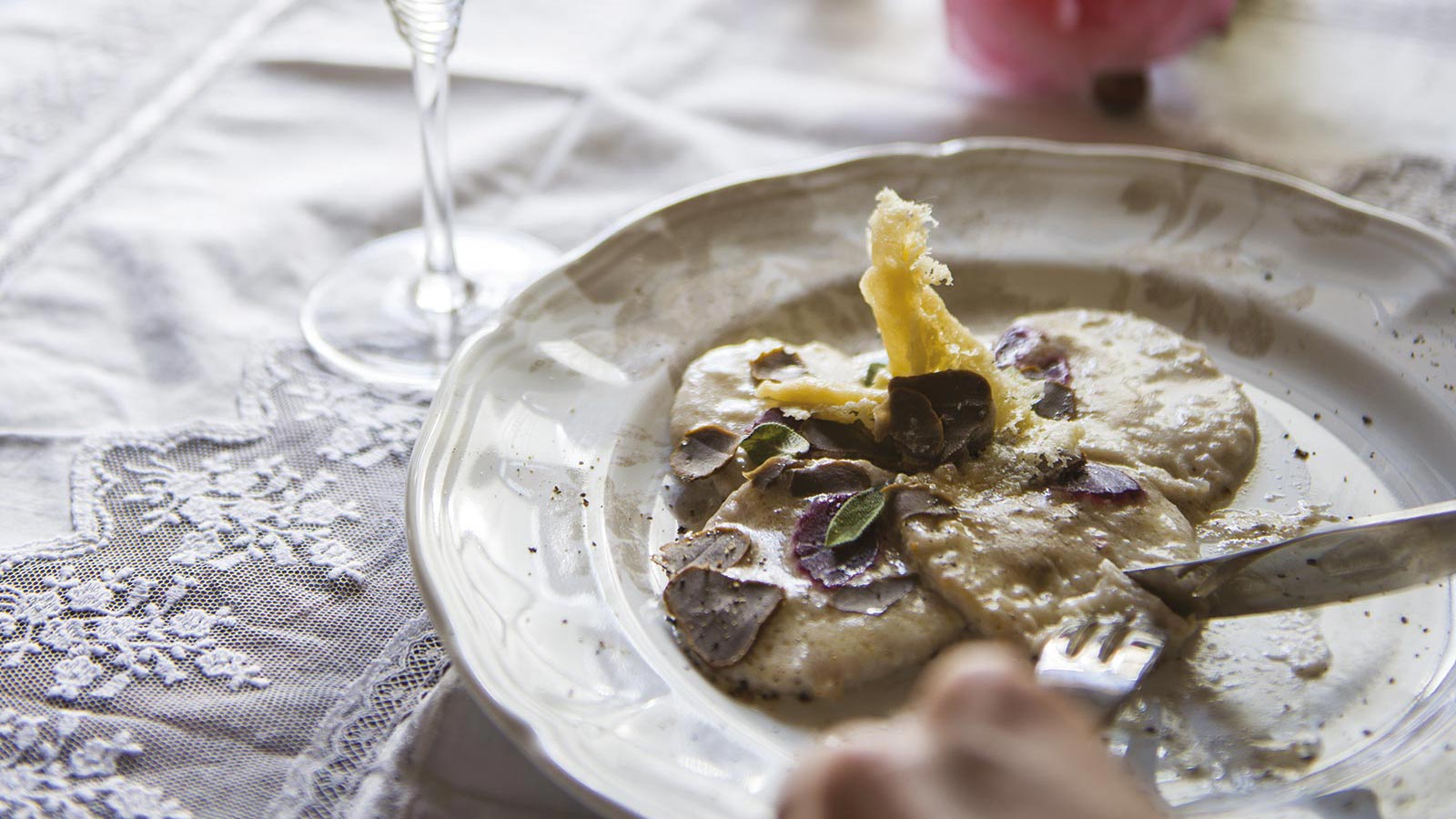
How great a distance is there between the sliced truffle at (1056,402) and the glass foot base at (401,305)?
2.52 feet

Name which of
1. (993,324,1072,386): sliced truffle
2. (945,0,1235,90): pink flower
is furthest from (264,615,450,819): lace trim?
(945,0,1235,90): pink flower

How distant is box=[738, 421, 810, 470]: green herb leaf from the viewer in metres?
1.52

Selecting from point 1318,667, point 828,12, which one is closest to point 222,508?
point 1318,667

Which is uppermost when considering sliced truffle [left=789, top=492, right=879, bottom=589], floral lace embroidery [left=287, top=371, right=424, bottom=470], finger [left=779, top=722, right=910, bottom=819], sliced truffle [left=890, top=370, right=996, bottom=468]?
sliced truffle [left=890, top=370, right=996, bottom=468]

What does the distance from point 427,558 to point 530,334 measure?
18.7 inches

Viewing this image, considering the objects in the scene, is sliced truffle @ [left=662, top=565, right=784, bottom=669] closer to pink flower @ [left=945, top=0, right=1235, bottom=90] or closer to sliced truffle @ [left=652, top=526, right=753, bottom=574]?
sliced truffle @ [left=652, top=526, right=753, bottom=574]

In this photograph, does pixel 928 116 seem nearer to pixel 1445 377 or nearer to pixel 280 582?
pixel 1445 377

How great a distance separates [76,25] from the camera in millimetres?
2701

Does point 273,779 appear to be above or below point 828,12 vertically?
below

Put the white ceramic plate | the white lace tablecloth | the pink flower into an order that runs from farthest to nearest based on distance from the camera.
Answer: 1. the pink flower
2. the white lace tablecloth
3. the white ceramic plate

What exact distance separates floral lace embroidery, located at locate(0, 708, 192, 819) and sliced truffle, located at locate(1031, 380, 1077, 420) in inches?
44.4

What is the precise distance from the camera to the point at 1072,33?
232cm

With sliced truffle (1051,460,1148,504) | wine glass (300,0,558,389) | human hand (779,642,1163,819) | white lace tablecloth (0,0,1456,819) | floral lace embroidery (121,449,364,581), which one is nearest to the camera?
human hand (779,642,1163,819)

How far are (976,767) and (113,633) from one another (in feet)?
3.59
